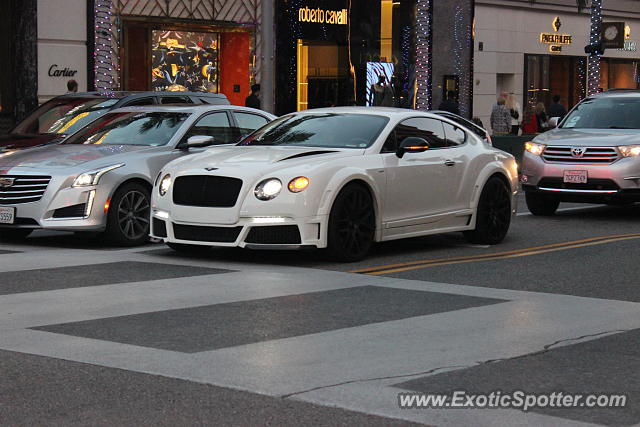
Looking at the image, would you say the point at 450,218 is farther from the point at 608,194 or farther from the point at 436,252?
the point at 608,194

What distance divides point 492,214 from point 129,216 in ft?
12.6

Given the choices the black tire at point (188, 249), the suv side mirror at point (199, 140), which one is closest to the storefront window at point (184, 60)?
the suv side mirror at point (199, 140)

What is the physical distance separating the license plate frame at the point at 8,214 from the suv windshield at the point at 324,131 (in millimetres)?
2411

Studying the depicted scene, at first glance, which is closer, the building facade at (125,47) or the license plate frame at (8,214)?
the license plate frame at (8,214)

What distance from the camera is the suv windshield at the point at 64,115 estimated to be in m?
16.5

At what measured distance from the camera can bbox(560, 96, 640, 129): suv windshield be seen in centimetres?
1791

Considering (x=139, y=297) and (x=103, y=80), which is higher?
(x=103, y=80)

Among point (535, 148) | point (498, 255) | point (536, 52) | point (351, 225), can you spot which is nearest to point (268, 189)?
point (351, 225)

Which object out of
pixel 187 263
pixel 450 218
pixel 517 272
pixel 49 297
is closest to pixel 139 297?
pixel 49 297

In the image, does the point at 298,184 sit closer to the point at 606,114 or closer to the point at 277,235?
the point at 277,235

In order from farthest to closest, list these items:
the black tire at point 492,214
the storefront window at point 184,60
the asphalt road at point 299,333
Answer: the storefront window at point 184,60 < the black tire at point 492,214 < the asphalt road at point 299,333

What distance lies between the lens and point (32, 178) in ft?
42.1

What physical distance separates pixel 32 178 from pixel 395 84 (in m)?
24.4

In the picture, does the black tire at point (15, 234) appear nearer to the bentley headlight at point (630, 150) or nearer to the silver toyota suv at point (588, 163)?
the silver toyota suv at point (588, 163)
